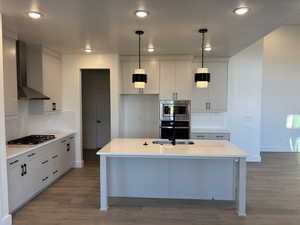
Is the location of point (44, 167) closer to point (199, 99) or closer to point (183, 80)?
point (183, 80)

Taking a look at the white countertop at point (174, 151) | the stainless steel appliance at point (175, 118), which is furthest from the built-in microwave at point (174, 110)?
the white countertop at point (174, 151)

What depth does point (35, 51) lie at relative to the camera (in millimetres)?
4316

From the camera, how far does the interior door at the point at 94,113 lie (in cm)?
705

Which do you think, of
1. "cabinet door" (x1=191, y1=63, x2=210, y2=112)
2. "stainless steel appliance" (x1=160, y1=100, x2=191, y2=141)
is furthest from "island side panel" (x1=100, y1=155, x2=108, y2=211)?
"cabinet door" (x1=191, y1=63, x2=210, y2=112)

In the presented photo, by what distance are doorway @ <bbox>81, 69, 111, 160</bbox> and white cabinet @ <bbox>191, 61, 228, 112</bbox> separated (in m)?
2.93

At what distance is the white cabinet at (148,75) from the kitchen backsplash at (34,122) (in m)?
1.40

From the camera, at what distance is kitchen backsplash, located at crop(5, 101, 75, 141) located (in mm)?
4133

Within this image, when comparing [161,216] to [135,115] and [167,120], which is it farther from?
[135,115]

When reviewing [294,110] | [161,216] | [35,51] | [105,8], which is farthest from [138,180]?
[294,110]

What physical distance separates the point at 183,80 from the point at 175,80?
179 millimetres

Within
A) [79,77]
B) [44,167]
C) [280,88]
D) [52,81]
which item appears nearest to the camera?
[44,167]

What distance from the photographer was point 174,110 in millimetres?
5227

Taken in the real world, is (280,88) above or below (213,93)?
above

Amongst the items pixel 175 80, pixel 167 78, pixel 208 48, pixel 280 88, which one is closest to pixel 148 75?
pixel 167 78
